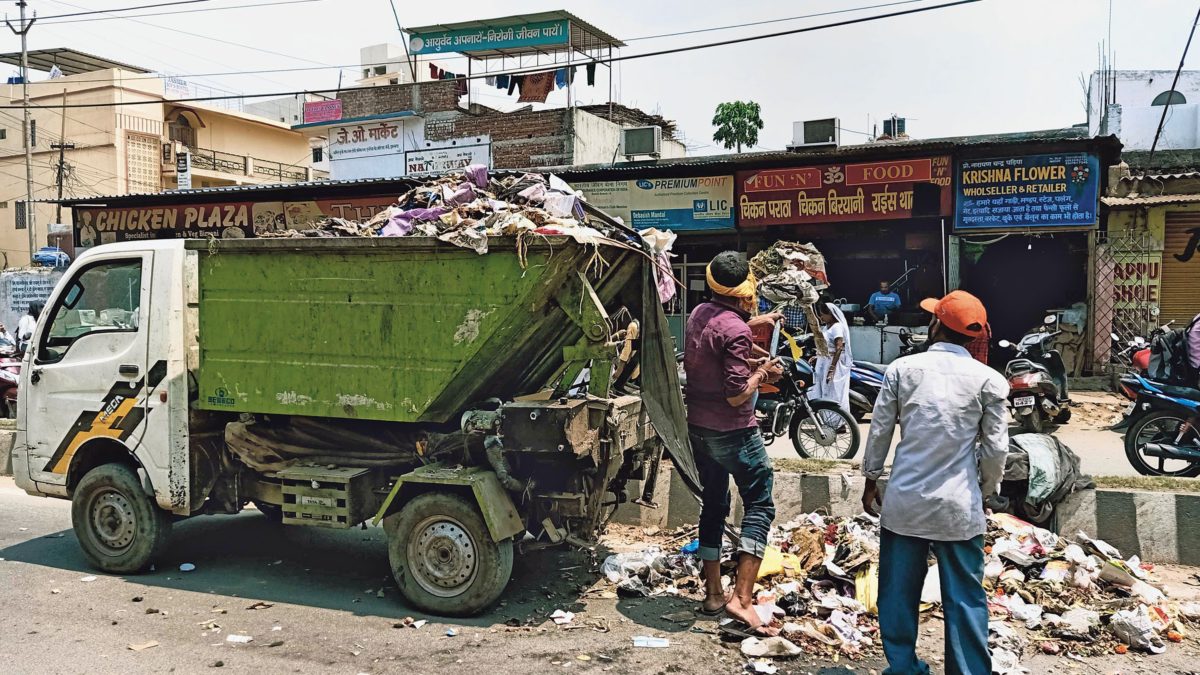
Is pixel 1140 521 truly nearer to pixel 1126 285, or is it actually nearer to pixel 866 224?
pixel 1126 285

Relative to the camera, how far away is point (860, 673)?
416 cm

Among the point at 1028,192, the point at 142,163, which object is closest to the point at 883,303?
the point at 1028,192

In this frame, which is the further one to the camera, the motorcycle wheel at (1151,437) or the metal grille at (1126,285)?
the metal grille at (1126,285)

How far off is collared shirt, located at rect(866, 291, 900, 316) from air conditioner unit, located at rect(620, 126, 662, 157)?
22.9 feet

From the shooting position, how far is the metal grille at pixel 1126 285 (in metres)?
14.3

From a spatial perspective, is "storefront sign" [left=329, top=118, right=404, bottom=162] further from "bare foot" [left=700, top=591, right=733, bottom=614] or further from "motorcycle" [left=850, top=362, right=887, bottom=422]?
"bare foot" [left=700, top=591, right=733, bottom=614]

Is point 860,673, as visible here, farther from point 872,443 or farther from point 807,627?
point 872,443

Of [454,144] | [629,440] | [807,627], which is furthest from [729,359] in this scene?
[454,144]

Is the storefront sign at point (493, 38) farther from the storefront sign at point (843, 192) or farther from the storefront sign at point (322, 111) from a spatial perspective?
the storefront sign at point (843, 192)

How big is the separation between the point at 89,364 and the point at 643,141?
16.1 m

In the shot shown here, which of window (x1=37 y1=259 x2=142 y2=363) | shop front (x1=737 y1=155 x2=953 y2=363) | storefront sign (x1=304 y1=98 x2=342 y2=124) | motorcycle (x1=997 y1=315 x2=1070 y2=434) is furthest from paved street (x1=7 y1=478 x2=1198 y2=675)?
storefront sign (x1=304 y1=98 x2=342 y2=124)

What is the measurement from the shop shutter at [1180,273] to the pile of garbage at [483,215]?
507 inches

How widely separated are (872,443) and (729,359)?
1.00 metres

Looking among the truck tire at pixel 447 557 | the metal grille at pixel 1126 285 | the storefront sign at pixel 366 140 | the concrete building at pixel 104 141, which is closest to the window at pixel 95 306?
the truck tire at pixel 447 557
